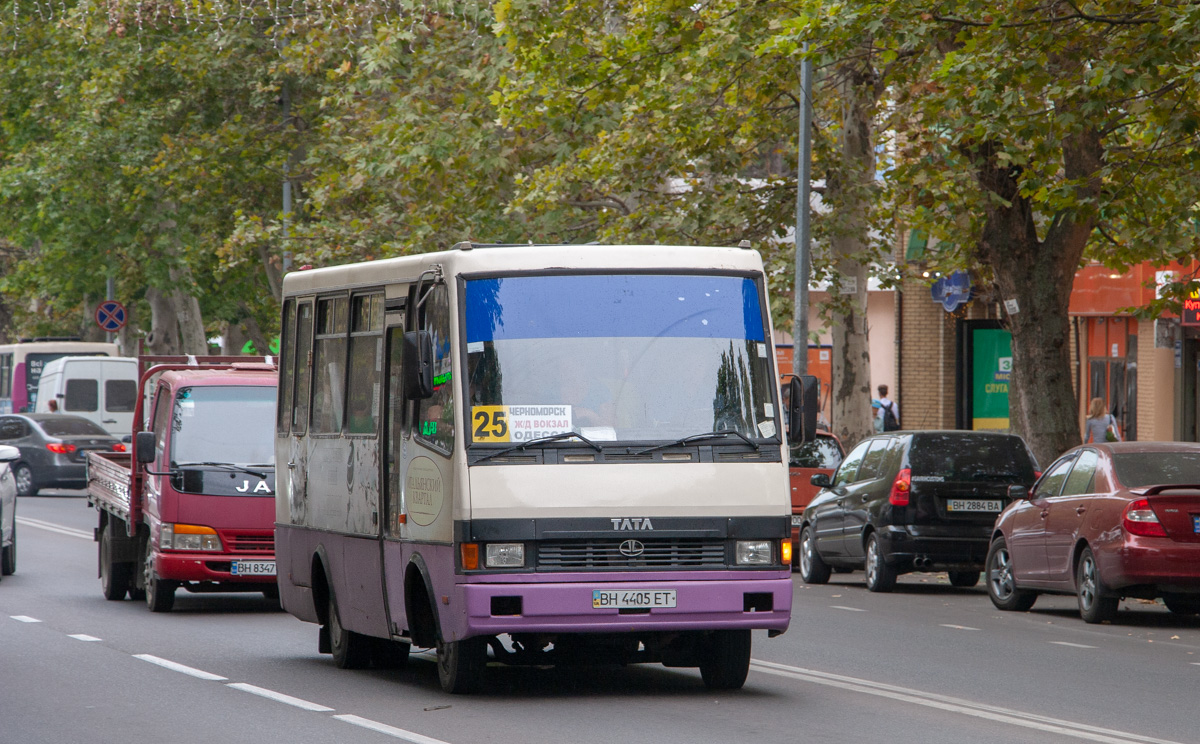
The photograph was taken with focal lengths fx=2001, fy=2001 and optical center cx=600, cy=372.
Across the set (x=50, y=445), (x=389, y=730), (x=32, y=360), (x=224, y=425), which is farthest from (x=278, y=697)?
(x=32, y=360)

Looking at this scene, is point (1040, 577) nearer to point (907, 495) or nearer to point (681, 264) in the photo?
point (907, 495)

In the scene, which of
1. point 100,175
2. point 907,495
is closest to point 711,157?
point 907,495

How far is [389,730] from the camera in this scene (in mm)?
9461

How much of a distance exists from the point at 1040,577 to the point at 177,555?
725cm

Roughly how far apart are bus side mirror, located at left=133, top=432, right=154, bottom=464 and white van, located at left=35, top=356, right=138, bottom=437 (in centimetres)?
3009

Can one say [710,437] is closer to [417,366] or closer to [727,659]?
[727,659]

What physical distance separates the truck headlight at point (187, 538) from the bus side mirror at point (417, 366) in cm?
620

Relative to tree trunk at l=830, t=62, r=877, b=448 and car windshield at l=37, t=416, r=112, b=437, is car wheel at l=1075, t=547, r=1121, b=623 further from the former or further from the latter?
car windshield at l=37, t=416, r=112, b=437

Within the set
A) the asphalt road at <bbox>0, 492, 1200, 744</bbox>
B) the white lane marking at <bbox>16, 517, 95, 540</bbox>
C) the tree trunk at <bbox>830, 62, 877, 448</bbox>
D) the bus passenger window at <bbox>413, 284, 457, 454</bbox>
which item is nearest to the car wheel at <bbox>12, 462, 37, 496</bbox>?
the white lane marking at <bbox>16, 517, 95, 540</bbox>

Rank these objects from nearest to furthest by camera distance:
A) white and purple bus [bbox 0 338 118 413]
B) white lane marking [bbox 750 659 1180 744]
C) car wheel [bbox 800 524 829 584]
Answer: white lane marking [bbox 750 659 1180 744]
car wheel [bbox 800 524 829 584]
white and purple bus [bbox 0 338 118 413]

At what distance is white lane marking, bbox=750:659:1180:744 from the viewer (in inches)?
371

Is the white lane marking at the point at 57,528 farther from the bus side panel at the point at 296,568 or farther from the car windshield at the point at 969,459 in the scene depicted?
the bus side panel at the point at 296,568

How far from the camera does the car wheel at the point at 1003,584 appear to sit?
1770cm

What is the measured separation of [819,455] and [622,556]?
545 inches
